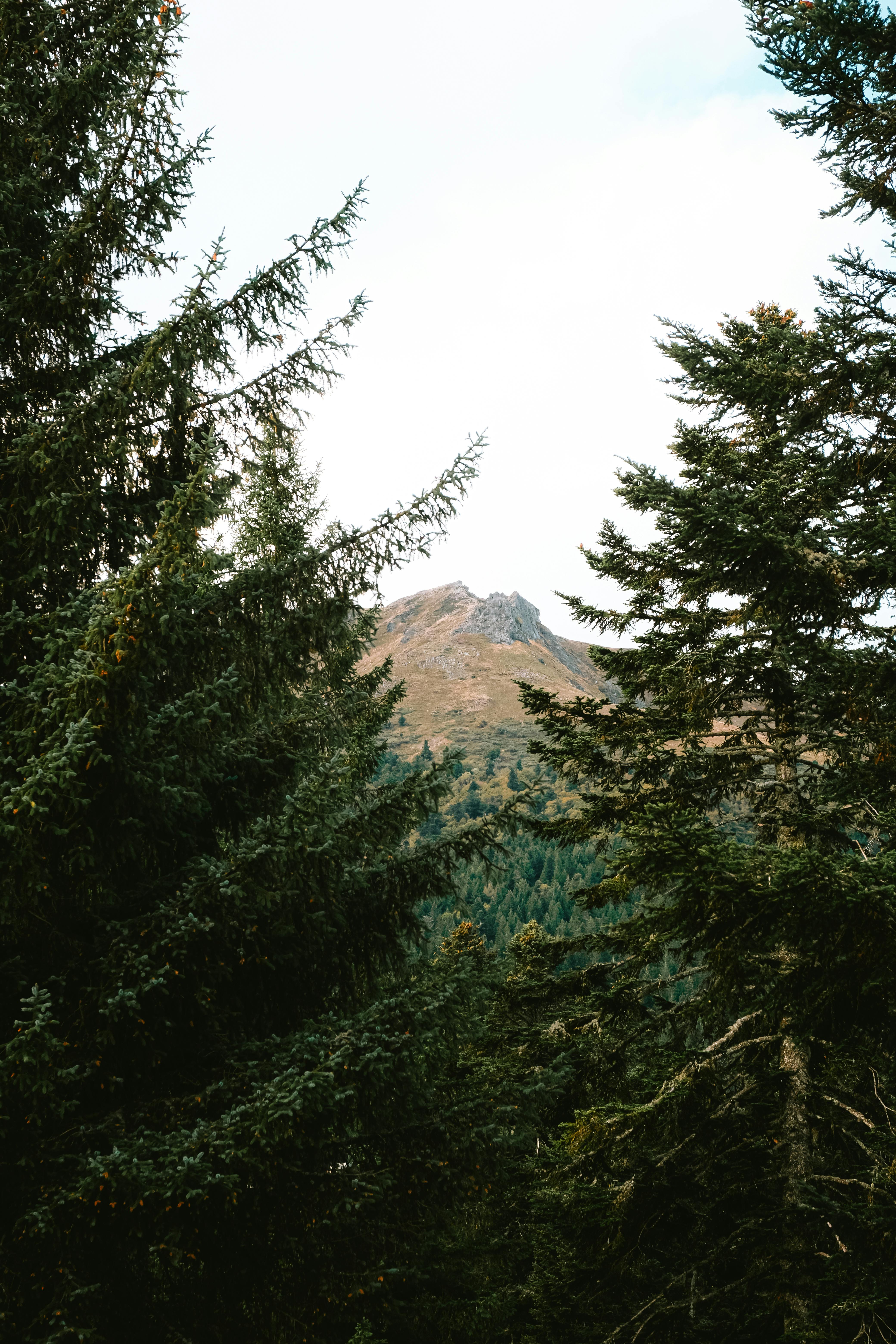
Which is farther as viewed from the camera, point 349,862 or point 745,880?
point 349,862

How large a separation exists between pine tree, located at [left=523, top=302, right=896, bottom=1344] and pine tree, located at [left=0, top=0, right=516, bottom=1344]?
79.6 inches

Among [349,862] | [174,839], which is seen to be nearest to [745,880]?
[349,862]

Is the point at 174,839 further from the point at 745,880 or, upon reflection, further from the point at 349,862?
the point at 745,880

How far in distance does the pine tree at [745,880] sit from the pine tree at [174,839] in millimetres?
2022

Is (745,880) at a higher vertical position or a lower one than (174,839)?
lower

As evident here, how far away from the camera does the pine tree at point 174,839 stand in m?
3.78

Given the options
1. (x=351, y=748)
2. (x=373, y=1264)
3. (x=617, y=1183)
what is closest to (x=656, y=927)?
(x=373, y=1264)

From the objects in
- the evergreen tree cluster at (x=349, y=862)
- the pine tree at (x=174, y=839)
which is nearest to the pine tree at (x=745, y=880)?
the evergreen tree cluster at (x=349, y=862)

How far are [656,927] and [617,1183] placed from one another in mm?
3153

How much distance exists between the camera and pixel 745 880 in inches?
148

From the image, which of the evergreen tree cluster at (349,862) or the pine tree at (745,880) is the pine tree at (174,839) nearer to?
the evergreen tree cluster at (349,862)

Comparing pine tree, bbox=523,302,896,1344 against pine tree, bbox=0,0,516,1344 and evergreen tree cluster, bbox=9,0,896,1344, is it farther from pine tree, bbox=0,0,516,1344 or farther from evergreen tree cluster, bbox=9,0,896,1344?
pine tree, bbox=0,0,516,1344

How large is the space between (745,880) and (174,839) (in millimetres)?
3789

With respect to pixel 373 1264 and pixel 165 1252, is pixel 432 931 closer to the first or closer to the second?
pixel 373 1264
